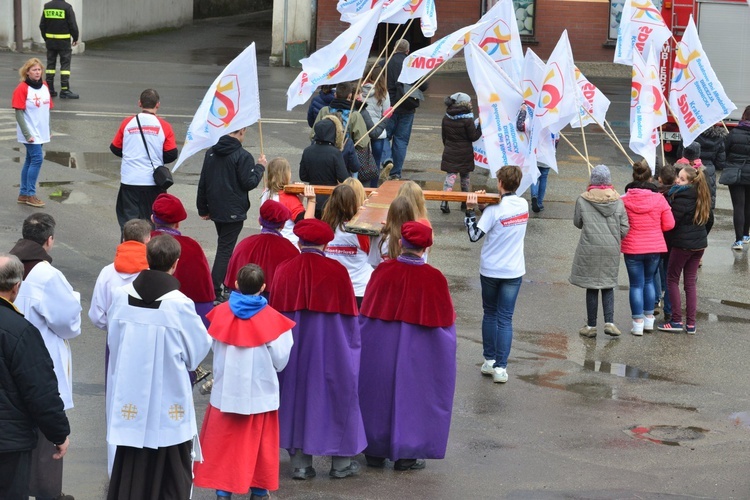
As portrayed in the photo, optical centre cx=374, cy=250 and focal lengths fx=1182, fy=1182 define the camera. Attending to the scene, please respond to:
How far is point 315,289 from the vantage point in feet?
23.6

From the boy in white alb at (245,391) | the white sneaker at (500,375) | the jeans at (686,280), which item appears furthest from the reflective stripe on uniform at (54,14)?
the boy in white alb at (245,391)

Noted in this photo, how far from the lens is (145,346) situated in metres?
6.20

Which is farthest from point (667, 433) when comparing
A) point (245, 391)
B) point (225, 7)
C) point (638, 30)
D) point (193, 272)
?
point (225, 7)

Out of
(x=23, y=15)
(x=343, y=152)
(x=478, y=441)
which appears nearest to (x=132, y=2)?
(x=23, y=15)

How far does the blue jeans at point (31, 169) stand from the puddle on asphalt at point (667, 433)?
7.91 m

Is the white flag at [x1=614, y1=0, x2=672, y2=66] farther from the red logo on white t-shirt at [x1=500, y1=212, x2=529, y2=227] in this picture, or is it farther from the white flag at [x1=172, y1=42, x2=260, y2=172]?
the white flag at [x1=172, y1=42, x2=260, y2=172]

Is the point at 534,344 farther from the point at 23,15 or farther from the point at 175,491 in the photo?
the point at 23,15

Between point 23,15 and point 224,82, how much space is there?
730 inches

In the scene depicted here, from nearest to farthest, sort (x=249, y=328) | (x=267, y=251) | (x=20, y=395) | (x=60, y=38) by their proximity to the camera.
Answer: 1. (x=20, y=395)
2. (x=249, y=328)
3. (x=267, y=251)
4. (x=60, y=38)

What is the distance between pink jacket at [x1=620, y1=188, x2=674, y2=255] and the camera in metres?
10.7

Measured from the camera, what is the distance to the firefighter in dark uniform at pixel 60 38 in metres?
21.0

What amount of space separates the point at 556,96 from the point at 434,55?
157 centimetres

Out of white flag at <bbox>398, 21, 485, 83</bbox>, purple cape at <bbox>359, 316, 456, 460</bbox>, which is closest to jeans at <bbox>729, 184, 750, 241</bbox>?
white flag at <bbox>398, 21, 485, 83</bbox>

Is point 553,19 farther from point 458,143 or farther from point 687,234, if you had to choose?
point 687,234
